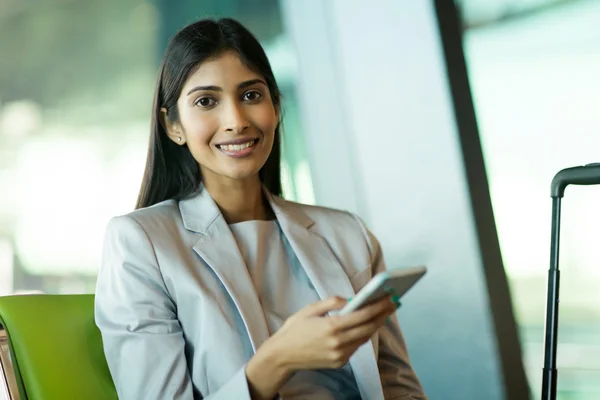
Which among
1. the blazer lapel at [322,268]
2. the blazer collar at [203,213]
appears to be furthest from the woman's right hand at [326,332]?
the blazer collar at [203,213]

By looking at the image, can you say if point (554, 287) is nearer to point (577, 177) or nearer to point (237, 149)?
point (577, 177)

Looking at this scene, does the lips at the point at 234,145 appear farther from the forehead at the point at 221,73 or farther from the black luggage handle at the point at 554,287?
the black luggage handle at the point at 554,287

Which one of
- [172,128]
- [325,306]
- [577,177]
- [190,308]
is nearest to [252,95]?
[172,128]

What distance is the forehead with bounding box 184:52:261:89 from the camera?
4.15 feet

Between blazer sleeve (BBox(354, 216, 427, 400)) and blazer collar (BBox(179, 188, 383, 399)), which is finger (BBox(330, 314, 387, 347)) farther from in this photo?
blazer sleeve (BBox(354, 216, 427, 400))

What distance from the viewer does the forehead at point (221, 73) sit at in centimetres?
127

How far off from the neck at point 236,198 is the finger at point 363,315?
20.3 inches

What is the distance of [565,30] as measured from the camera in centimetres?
213

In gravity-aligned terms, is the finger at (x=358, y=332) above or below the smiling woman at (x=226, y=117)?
below

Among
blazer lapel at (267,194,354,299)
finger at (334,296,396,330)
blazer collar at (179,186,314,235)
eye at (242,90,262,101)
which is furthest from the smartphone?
eye at (242,90,262,101)

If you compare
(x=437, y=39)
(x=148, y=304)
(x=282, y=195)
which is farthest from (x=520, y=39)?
(x=148, y=304)

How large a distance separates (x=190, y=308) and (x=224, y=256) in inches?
4.9

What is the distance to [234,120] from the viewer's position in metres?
1.25

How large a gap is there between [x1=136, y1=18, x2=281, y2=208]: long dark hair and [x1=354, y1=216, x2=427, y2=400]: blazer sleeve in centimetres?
49
